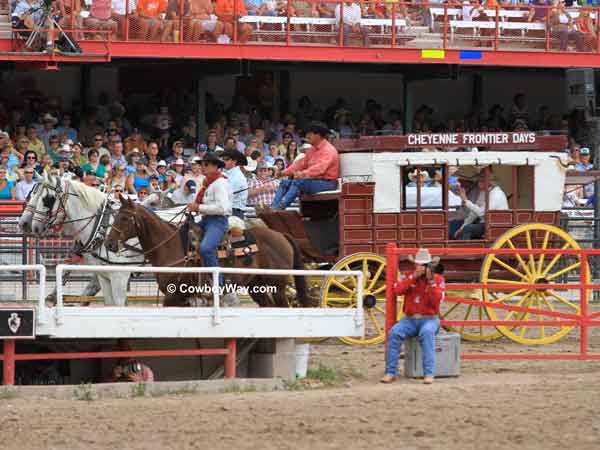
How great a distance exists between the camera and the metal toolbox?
508 inches

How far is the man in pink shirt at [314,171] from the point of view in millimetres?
15344

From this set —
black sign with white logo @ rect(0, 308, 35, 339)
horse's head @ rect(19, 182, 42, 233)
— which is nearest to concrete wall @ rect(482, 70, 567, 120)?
horse's head @ rect(19, 182, 42, 233)

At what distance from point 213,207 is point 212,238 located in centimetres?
34

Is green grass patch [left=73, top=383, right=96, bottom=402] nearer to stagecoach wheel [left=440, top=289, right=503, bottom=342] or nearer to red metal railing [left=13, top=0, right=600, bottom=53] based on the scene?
stagecoach wheel [left=440, top=289, right=503, bottom=342]

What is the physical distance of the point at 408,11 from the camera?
25953mm

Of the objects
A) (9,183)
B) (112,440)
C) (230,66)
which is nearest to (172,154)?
(230,66)

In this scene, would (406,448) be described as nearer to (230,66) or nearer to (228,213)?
(228,213)

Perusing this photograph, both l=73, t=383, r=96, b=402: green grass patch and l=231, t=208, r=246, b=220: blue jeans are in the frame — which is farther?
l=231, t=208, r=246, b=220: blue jeans

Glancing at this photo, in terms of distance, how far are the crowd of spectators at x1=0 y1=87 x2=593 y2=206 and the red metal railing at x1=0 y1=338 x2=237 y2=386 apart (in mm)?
3854

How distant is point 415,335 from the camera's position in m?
12.9

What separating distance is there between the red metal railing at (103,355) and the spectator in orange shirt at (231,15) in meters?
12.2

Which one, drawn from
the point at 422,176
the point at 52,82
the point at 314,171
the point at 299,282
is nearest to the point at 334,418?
the point at 299,282

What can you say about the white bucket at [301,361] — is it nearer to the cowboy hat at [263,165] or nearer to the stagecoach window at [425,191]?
the stagecoach window at [425,191]

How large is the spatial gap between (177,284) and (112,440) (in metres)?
3.92
